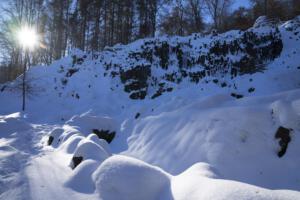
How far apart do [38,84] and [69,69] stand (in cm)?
248

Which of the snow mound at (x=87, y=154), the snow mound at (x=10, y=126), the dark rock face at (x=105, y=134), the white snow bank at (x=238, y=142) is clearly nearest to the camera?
the snow mound at (x=87, y=154)

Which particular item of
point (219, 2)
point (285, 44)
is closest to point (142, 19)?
point (219, 2)

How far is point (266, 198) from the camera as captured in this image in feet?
8.10

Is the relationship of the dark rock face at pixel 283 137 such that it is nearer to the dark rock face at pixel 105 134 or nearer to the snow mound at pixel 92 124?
the dark rock face at pixel 105 134

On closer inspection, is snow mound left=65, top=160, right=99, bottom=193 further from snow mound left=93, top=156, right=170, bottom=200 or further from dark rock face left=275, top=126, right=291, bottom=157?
dark rock face left=275, top=126, right=291, bottom=157

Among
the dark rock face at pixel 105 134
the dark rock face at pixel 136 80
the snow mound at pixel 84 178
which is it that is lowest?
the dark rock face at pixel 105 134

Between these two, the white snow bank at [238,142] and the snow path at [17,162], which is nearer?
the snow path at [17,162]

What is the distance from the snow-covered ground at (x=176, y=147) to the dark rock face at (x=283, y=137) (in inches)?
0.8

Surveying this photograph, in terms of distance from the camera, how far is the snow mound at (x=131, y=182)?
3.73m

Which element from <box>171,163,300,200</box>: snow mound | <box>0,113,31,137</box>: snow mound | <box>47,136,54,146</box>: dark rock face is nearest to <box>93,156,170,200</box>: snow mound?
<box>171,163,300,200</box>: snow mound

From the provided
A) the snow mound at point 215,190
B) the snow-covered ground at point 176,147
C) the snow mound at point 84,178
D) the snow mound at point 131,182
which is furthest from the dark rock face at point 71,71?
the snow mound at point 215,190

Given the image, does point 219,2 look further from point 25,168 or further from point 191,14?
point 25,168

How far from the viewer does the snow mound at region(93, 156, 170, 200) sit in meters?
3.73

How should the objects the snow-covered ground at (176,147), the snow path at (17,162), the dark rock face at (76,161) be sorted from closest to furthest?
the snow-covered ground at (176,147)
the snow path at (17,162)
the dark rock face at (76,161)
